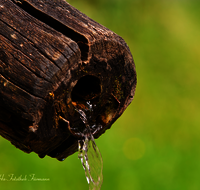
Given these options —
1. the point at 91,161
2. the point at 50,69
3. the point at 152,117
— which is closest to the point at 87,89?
the point at 50,69

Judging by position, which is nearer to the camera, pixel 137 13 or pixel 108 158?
pixel 108 158

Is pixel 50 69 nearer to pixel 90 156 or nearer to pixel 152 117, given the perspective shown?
pixel 90 156

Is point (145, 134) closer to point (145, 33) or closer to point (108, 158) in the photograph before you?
point (108, 158)

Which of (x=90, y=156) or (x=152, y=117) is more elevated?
(x=152, y=117)

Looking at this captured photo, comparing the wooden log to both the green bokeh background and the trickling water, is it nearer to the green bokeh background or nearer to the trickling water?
the trickling water

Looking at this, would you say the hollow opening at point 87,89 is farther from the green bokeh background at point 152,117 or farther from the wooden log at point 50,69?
the green bokeh background at point 152,117

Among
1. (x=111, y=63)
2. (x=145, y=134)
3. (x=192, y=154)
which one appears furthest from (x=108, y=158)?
(x=111, y=63)
